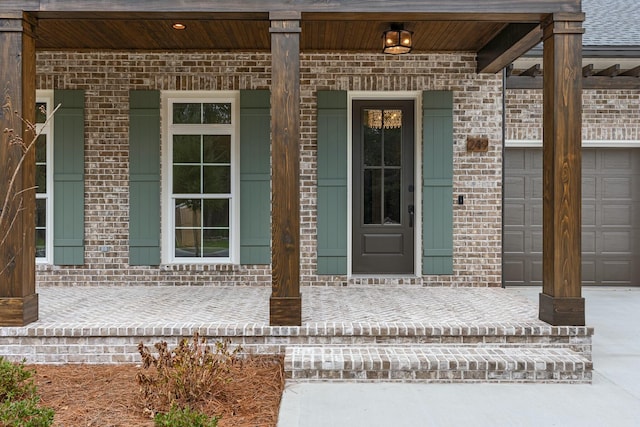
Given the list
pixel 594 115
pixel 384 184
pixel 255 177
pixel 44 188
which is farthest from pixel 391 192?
pixel 44 188

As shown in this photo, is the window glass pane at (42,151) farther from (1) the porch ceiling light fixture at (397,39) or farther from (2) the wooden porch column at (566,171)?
(2) the wooden porch column at (566,171)

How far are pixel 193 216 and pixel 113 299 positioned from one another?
1388mm

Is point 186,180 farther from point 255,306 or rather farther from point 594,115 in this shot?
point 594,115

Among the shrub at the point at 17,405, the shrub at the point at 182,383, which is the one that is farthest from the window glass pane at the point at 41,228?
the shrub at the point at 182,383

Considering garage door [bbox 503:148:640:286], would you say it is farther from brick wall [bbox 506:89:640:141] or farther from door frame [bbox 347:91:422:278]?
door frame [bbox 347:91:422:278]

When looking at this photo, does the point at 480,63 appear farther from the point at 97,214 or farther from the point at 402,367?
the point at 97,214

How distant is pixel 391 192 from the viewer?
6.11 m

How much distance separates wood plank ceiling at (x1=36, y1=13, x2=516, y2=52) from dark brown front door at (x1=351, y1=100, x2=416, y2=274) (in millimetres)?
764

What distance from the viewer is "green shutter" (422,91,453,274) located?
5910mm

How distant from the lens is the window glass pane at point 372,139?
6098 millimetres

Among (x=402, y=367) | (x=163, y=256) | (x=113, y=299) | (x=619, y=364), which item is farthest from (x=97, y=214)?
(x=619, y=364)

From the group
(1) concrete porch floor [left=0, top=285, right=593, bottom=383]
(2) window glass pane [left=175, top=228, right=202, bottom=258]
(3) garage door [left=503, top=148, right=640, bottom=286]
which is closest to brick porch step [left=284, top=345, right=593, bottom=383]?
(1) concrete porch floor [left=0, top=285, right=593, bottom=383]

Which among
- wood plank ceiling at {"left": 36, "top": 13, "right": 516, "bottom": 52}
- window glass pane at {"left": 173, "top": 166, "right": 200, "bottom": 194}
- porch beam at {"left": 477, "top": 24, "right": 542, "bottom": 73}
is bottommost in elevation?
window glass pane at {"left": 173, "top": 166, "right": 200, "bottom": 194}

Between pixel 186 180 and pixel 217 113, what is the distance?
34.8 inches
